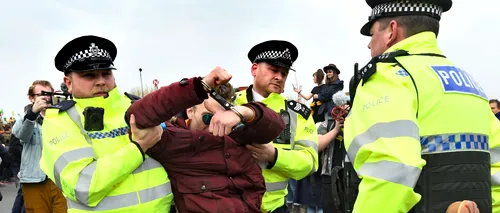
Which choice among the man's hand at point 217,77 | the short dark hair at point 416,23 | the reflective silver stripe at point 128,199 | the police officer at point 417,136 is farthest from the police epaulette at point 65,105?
the short dark hair at point 416,23

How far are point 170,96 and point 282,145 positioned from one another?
A: 1505 mm

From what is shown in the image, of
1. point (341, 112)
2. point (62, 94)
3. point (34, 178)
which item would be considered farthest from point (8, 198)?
point (341, 112)

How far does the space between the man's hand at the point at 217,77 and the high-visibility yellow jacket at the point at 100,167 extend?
1.98 feet

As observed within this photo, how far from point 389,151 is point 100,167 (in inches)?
58.4

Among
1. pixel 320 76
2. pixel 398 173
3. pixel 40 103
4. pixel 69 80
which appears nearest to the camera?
pixel 398 173

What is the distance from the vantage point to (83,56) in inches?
A: 111

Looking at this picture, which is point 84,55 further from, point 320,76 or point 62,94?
point 320,76

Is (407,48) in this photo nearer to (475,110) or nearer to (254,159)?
(475,110)

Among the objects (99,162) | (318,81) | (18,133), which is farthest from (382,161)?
(318,81)

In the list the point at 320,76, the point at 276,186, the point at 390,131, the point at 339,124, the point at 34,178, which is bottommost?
the point at 34,178

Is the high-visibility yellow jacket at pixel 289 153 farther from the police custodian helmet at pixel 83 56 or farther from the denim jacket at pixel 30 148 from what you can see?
the denim jacket at pixel 30 148

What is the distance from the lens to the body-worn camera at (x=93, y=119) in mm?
2650

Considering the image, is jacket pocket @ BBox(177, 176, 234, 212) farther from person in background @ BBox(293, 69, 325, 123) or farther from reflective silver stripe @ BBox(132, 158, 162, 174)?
person in background @ BBox(293, 69, 325, 123)

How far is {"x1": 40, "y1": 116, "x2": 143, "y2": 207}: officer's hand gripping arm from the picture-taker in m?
2.45
